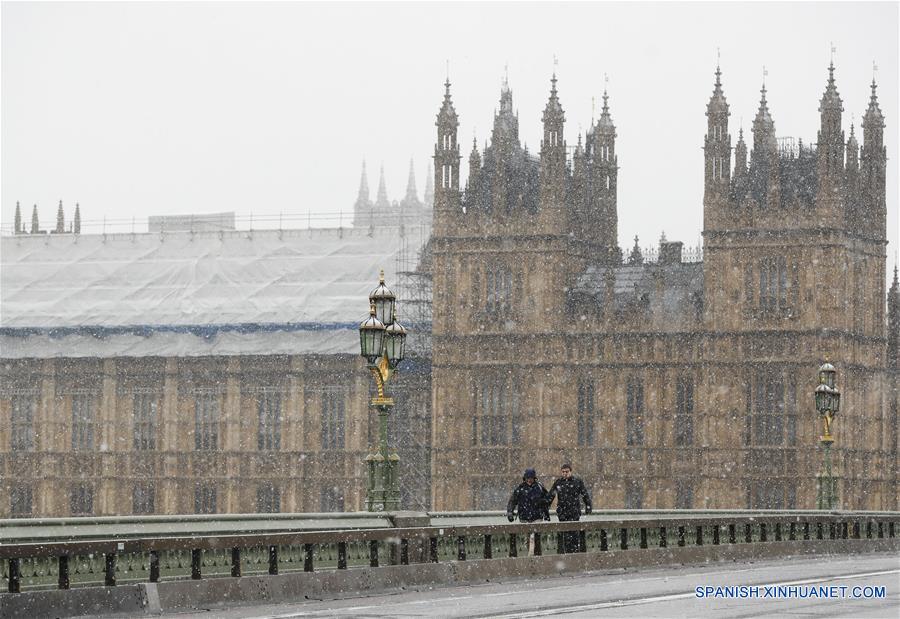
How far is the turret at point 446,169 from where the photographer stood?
85.5m

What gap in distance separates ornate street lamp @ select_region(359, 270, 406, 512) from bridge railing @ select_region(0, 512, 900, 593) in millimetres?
2582

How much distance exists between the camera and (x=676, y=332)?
8325cm

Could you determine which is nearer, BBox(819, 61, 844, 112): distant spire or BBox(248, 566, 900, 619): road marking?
BBox(248, 566, 900, 619): road marking

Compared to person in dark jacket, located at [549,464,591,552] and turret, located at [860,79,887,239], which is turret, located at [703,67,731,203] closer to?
turret, located at [860,79,887,239]

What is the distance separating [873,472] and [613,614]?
60.3 meters

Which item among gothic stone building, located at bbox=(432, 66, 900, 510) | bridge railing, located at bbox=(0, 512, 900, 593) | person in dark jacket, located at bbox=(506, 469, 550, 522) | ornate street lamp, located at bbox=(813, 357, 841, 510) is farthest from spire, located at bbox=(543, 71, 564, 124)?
person in dark jacket, located at bbox=(506, 469, 550, 522)

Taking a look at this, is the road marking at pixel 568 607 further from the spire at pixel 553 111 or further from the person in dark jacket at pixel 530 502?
the spire at pixel 553 111

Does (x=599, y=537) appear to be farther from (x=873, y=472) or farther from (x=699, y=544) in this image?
(x=873, y=472)

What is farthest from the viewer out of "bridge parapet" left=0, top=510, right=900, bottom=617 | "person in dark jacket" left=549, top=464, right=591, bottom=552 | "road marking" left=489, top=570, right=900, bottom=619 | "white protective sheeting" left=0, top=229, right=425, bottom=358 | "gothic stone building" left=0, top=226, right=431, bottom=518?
"white protective sheeting" left=0, top=229, right=425, bottom=358

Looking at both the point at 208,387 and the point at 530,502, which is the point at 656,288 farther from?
the point at 530,502

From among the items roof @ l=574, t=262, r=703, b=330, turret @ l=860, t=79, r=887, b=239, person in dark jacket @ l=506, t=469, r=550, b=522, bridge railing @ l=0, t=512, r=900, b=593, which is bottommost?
bridge railing @ l=0, t=512, r=900, b=593

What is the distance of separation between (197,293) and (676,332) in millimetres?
21790

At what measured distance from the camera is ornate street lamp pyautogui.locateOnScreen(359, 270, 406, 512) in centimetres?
3650

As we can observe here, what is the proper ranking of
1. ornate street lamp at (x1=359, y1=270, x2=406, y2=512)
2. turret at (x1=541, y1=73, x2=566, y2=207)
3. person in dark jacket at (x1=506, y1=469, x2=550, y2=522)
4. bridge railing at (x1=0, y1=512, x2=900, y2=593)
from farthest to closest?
turret at (x1=541, y1=73, x2=566, y2=207) → ornate street lamp at (x1=359, y1=270, x2=406, y2=512) → person in dark jacket at (x1=506, y1=469, x2=550, y2=522) → bridge railing at (x1=0, y1=512, x2=900, y2=593)
